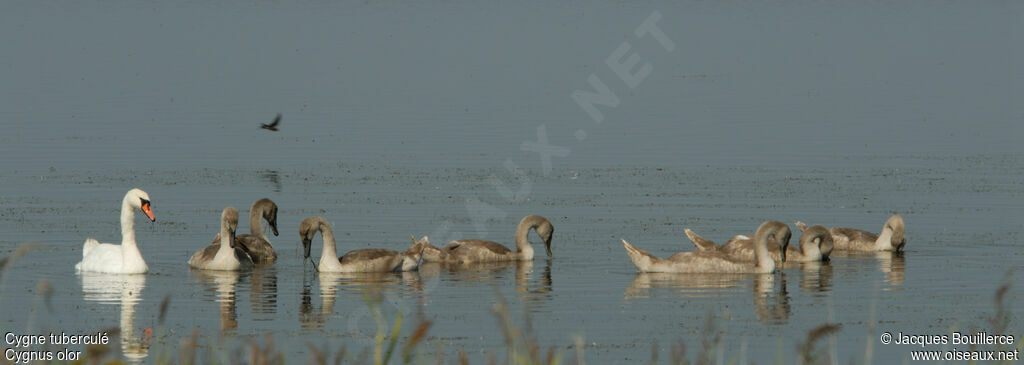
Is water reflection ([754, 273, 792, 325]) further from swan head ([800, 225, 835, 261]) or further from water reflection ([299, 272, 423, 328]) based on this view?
water reflection ([299, 272, 423, 328])

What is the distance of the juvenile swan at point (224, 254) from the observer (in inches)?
699

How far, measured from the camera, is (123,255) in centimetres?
→ 1736

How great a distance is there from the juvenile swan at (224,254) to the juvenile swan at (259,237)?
0.28m

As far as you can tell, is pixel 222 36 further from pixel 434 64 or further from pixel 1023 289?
pixel 1023 289

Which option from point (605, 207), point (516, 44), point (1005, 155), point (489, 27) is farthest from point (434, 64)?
point (605, 207)

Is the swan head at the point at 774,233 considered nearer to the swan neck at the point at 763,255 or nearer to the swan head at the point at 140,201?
the swan neck at the point at 763,255

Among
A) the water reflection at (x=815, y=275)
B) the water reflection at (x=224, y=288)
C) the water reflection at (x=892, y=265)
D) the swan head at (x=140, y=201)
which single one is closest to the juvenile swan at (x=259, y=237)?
the water reflection at (x=224, y=288)

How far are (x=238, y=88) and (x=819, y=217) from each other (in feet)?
70.6

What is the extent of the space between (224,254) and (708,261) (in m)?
5.13

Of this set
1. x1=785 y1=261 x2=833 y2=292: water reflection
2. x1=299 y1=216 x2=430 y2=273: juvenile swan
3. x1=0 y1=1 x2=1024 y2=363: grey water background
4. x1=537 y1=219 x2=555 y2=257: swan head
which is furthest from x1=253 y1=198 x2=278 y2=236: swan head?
x1=785 y1=261 x2=833 y2=292: water reflection

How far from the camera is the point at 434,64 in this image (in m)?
46.2

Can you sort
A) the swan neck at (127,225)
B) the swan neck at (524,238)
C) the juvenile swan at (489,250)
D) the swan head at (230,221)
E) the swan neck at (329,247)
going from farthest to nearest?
the swan neck at (524,238) < the juvenile swan at (489,250) < the swan head at (230,221) < the swan neck at (329,247) < the swan neck at (127,225)

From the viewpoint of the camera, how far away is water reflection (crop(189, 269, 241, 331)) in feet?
48.2

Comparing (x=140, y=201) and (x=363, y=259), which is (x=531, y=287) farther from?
(x=140, y=201)
